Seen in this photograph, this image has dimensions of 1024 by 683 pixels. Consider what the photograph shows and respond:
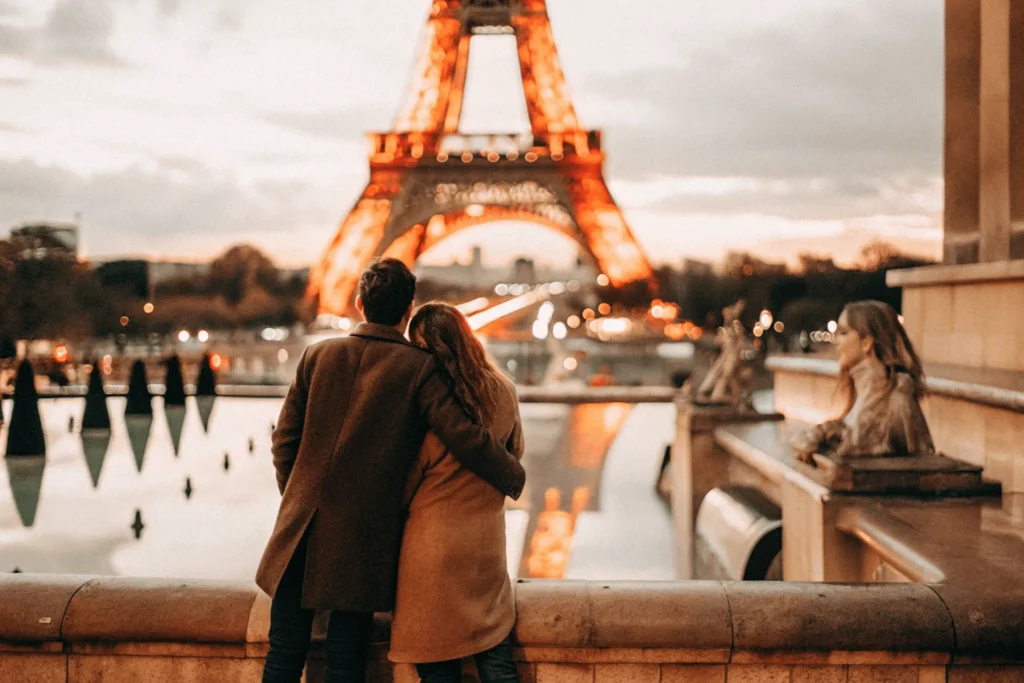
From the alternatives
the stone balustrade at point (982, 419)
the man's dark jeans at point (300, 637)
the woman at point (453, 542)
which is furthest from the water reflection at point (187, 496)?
the stone balustrade at point (982, 419)

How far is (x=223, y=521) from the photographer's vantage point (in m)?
8.57

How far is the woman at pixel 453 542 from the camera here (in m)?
2.91

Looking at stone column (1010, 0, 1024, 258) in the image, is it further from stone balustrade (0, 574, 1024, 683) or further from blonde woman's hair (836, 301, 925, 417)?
stone balustrade (0, 574, 1024, 683)

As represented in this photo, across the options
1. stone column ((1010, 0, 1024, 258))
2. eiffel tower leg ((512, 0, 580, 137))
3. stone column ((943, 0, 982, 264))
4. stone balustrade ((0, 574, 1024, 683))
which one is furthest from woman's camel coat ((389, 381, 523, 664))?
eiffel tower leg ((512, 0, 580, 137))

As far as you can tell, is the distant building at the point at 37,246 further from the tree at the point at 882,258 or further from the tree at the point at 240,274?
the tree at the point at 882,258

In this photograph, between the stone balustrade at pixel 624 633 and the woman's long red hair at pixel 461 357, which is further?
the stone balustrade at pixel 624 633

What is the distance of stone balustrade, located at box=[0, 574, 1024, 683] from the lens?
10.5 feet

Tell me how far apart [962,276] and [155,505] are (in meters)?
7.41

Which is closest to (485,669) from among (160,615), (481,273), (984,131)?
(160,615)

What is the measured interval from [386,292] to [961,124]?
847cm

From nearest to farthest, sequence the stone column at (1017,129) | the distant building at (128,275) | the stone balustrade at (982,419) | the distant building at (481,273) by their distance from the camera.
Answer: the stone balustrade at (982,419) < the stone column at (1017,129) < the distant building at (128,275) < the distant building at (481,273)

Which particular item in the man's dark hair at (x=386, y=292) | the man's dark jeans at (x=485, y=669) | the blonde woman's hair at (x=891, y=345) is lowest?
the man's dark jeans at (x=485, y=669)

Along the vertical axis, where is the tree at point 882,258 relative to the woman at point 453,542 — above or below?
above

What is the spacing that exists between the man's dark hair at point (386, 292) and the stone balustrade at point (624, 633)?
3.51ft
